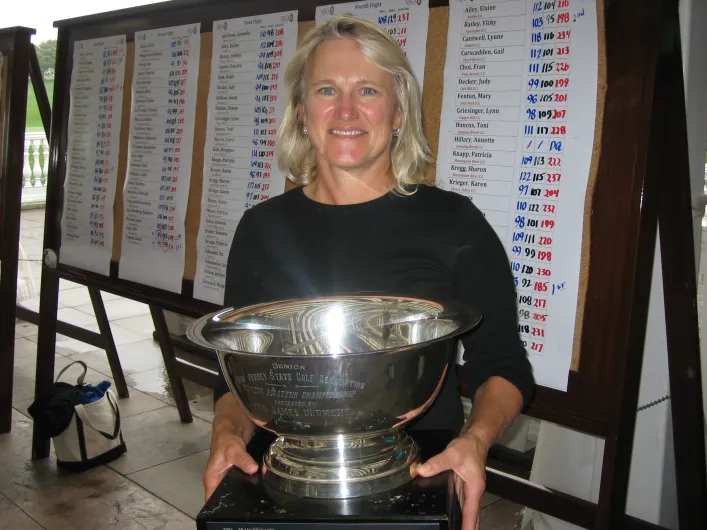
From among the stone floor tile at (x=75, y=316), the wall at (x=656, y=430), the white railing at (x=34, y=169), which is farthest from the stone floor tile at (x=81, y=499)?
the white railing at (x=34, y=169)

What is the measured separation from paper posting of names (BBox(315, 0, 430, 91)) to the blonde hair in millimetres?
172

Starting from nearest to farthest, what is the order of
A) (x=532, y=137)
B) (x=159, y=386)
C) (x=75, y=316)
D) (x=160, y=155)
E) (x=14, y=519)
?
(x=532, y=137)
(x=160, y=155)
(x=14, y=519)
(x=159, y=386)
(x=75, y=316)

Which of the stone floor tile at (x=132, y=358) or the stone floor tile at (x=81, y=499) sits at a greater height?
the stone floor tile at (x=132, y=358)

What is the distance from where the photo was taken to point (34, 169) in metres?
7.57

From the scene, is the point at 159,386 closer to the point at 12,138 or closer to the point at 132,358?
the point at 132,358

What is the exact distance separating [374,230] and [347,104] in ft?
0.69

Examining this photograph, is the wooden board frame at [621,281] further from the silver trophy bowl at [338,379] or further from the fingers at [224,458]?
the fingers at [224,458]

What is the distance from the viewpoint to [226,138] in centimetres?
186

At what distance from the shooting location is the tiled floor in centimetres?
224

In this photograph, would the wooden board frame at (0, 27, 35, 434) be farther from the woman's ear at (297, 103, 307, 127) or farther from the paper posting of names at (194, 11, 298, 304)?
the woman's ear at (297, 103, 307, 127)

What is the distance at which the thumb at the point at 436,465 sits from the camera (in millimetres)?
838

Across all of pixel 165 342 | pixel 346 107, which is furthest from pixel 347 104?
pixel 165 342

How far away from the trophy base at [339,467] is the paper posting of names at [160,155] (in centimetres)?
125

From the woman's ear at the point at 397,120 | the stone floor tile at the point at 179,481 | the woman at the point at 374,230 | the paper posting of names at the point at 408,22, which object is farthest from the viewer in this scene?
the stone floor tile at the point at 179,481
